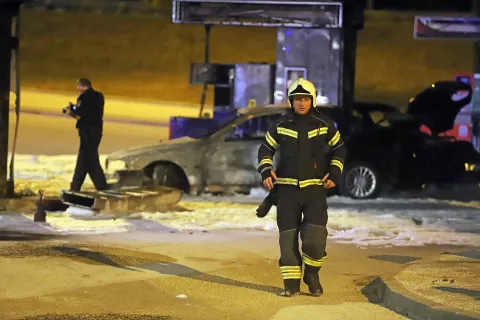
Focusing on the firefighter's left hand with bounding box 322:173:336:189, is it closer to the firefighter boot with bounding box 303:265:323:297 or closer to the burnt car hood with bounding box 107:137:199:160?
the firefighter boot with bounding box 303:265:323:297

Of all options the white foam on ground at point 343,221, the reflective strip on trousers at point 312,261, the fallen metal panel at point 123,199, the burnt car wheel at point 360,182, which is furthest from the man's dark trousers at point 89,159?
the reflective strip on trousers at point 312,261

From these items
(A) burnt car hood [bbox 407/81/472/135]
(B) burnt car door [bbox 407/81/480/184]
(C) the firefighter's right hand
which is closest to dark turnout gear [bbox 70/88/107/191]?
(B) burnt car door [bbox 407/81/480/184]

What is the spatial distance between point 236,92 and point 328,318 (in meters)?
12.7

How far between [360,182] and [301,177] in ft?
25.0

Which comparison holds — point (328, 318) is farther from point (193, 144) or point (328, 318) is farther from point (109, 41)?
point (109, 41)

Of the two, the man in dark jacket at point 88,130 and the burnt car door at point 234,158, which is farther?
the burnt car door at point 234,158

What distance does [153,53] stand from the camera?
29.9m

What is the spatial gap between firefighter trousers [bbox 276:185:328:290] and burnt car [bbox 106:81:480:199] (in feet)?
21.7

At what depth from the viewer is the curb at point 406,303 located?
6.92 m

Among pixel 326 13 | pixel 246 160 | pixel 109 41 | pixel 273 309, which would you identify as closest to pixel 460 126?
pixel 326 13

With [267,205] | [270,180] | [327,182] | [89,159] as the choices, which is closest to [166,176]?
[89,159]

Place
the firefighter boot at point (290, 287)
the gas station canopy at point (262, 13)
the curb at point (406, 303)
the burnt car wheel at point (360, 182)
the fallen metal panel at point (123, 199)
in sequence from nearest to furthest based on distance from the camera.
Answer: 1. the curb at point (406, 303)
2. the firefighter boot at point (290, 287)
3. the fallen metal panel at point (123, 199)
4. the burnt car wheel at point (360, 182)
5. the gas station canopy at point (262, 13)

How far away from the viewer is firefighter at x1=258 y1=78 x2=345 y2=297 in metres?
7.90

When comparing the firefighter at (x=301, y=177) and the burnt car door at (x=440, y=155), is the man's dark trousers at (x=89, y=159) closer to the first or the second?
the burnt car door at (x=440, y=155)
